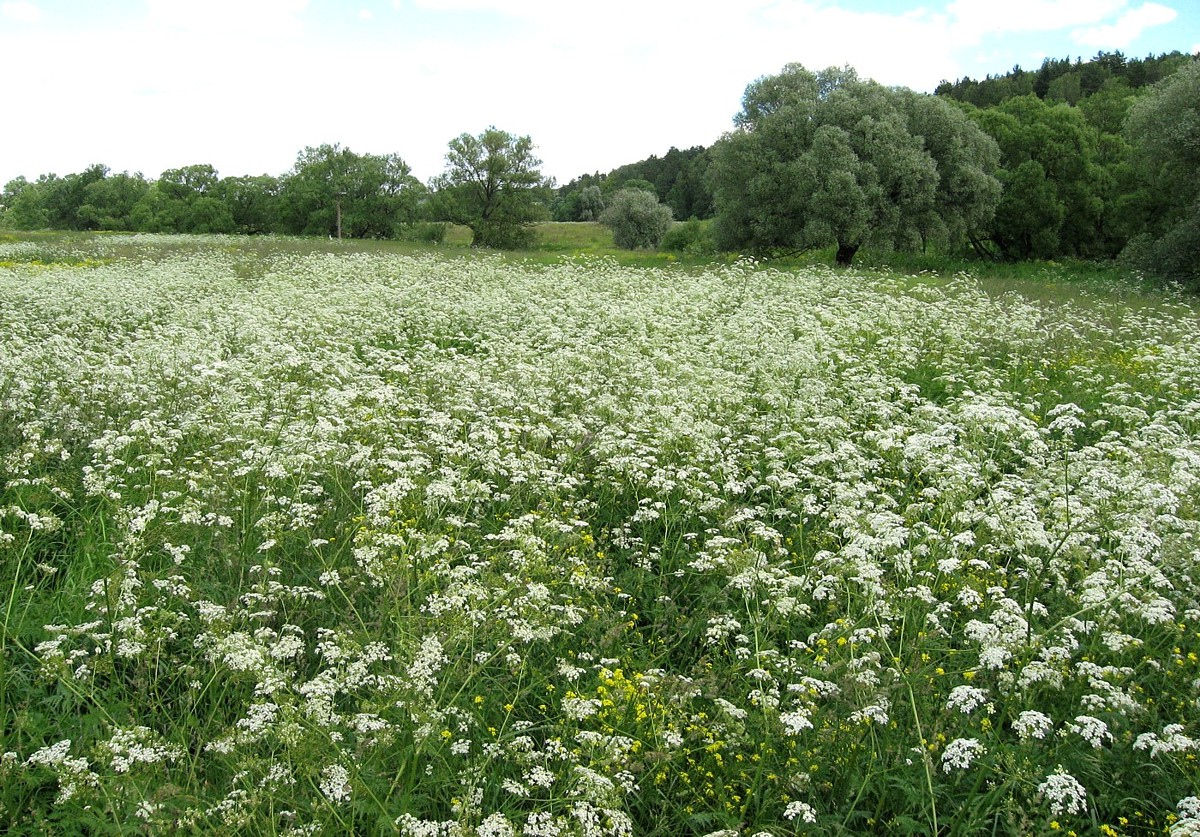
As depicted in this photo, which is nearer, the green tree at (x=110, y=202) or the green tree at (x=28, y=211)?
the green tree at (x=110, y=202)

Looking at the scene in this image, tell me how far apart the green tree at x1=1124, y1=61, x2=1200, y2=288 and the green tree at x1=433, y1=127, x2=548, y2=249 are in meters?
39.5

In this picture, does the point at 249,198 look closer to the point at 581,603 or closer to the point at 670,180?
the point at 670,180

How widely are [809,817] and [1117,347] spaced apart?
11.9 metres

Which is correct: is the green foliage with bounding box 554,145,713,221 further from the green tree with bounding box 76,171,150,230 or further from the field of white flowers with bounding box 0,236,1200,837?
the field of white flowers with bounding box 0,236,1200,837

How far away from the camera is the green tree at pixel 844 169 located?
88.0ft

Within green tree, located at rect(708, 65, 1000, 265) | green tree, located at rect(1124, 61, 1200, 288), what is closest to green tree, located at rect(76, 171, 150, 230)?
green tree, located at rect(708, 65, 1000, 265)

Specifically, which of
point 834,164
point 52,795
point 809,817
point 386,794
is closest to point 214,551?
point 52,795

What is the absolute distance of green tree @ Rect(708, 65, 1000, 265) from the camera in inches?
1056

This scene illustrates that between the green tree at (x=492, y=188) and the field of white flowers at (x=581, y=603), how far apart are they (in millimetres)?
48899

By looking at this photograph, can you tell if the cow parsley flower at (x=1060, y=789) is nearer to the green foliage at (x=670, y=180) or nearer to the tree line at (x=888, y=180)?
the tree line at (x=888, y=180)

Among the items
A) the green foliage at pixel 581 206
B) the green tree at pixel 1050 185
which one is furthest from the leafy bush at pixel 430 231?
the green foliage at pixel 581 206

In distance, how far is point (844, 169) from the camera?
2656cm

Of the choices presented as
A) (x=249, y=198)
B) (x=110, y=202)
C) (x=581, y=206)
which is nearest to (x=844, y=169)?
(x=581, y=206)

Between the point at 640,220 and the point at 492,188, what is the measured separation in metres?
11.8
